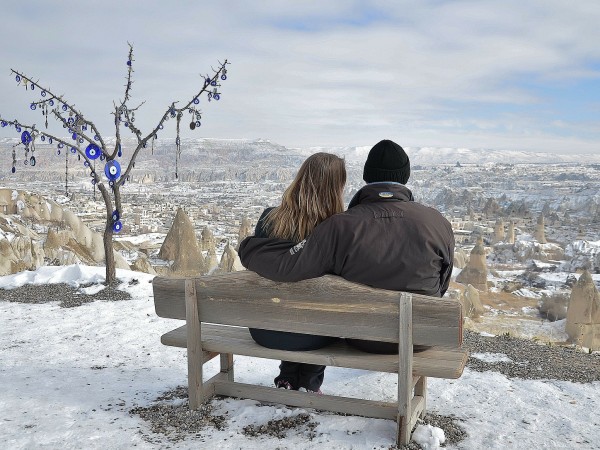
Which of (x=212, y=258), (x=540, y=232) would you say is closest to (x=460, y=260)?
(x=540, y=232)

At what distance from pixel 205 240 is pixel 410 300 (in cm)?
3916

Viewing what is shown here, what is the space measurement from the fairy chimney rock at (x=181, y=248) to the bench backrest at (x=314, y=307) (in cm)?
2225

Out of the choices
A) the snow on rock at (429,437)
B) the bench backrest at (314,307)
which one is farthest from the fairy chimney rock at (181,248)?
the snow on rock at (429,437)

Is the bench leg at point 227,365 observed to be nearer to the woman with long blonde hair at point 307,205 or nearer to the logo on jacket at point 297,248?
the woman with long blonde hair at point 307,205

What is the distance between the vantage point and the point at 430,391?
181 inches

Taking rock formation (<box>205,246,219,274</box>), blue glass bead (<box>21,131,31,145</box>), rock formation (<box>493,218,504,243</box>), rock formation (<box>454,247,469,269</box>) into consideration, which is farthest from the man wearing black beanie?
rock formation (<box>493,218,504,243</box>)

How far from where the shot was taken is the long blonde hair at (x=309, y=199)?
345cm

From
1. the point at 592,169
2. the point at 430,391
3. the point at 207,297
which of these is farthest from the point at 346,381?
the point at 592,169

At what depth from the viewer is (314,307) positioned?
3.43 metres

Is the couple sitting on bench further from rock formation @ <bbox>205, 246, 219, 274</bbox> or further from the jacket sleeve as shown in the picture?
rock formation @ <bbox>205, 246, 219, 274</bbox>

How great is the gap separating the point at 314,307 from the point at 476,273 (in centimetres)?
5717

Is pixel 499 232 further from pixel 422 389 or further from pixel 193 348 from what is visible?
pixel 193 348

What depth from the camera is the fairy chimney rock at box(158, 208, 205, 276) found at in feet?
85.6

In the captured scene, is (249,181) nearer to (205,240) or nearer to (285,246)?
(205,240)
